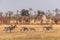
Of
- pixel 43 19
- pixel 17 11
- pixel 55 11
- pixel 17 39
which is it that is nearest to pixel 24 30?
pixel 17 39

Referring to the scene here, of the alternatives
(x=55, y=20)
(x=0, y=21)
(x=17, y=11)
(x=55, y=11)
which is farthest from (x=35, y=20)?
(x=55, y=11)

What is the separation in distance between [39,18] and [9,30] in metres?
31.5

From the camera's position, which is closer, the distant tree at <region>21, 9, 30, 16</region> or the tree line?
the tree line

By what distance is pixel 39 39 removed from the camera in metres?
17.6

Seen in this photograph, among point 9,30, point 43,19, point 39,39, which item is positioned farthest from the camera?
point 43,19

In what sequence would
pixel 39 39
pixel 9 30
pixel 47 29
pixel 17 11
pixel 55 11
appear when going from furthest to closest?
pixel 55 11, pixel 17 11, pixel 47 29, pixel 9 30, pixel 39 39

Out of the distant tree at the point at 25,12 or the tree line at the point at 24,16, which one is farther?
the distant tree at the point at 25,12

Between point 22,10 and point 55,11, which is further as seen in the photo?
point 55,11

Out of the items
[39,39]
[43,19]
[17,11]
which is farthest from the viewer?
[17,11]

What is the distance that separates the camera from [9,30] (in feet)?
87.1

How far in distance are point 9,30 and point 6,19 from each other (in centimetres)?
3064

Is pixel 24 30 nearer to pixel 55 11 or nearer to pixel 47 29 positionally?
pixel 47 29

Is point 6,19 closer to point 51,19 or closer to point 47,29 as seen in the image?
point 51,19

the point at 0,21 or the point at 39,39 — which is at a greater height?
the point at 39,39
